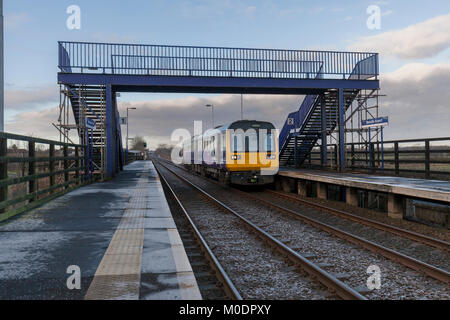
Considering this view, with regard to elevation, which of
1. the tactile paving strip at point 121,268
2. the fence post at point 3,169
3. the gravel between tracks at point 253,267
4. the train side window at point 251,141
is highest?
the train side window at point 251,141

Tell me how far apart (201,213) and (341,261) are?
5.36 metres

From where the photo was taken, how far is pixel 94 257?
16.1 ft

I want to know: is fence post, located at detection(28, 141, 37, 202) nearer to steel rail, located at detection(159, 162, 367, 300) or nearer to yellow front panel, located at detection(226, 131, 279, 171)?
steel rail, located at detection(159, 162, 367, 300)

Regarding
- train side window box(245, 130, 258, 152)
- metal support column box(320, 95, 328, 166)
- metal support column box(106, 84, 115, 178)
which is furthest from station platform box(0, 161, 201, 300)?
metal support column box(320, 95, 328, 166)

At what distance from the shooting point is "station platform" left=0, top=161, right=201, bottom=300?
3.74 m

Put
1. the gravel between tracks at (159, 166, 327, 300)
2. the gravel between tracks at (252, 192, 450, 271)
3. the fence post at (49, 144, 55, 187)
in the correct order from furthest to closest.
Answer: the fence post at (49, 144, 55, 187), the gravel between tracks at (252, 192, 450, 271), the gravel between tracks at (159, 166, 327, 300)

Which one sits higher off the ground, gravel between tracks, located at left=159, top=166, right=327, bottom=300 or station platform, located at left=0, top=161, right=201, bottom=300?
station platform, located at left=0, top=161, right=201, bottom=300

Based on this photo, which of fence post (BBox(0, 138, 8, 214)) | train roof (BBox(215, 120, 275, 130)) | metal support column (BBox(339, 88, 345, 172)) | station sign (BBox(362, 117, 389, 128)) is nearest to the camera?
fence post (BBox(0, 138, 8, 214))

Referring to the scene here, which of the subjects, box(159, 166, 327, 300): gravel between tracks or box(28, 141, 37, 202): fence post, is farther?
box(28, 141, 37, 202): fence post

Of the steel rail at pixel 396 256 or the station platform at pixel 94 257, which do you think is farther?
the steel rail at pixel 396 256

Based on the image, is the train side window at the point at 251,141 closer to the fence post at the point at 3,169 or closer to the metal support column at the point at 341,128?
the metal support column at the point at 341,128

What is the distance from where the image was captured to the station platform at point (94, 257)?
3.74 metres

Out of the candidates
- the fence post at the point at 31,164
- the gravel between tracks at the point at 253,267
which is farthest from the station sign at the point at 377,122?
the fence post at the point at 31,164
